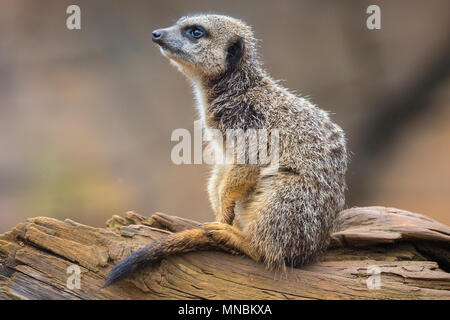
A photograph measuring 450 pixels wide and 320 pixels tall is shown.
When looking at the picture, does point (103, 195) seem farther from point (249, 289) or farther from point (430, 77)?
point (430, 77)

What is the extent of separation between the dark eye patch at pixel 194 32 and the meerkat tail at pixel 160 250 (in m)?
1.49

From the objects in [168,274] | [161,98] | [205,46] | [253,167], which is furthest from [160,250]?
[161,98]

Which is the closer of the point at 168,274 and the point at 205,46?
the point at 168,274

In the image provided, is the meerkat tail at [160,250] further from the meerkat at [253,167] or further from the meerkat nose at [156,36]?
the meerkat nose at [156,36]

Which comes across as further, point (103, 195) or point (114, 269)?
point (103, 195)

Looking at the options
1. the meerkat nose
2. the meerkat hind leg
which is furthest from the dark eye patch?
the meerkat hind leg

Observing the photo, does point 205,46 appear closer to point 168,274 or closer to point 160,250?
point 160,250

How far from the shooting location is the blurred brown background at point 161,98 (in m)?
6.06

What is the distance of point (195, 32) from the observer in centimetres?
355

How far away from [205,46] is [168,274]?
5.52 feet

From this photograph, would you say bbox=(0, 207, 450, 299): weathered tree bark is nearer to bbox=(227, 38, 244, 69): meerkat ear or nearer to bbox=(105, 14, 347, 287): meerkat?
bbox=(105, 14, 347, 287): meerkat

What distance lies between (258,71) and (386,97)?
3349 millimetres

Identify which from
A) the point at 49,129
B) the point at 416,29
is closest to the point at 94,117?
the point at 49,129

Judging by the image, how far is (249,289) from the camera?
115 inches
